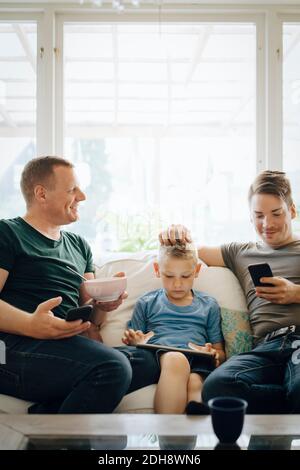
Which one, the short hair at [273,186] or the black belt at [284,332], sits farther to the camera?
the short hair at [273,186]

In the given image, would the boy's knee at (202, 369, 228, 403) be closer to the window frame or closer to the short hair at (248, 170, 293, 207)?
the short hair at (248, 170, 293, 207)

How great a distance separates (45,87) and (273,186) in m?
1.58

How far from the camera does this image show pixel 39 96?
2.91 meters

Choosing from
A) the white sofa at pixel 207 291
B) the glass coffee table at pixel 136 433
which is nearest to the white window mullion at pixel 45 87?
the white sofa at pixel 207 291

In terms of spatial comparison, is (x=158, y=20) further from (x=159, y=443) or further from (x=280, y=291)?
(x=159, y=443)

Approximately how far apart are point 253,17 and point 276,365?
2.18m

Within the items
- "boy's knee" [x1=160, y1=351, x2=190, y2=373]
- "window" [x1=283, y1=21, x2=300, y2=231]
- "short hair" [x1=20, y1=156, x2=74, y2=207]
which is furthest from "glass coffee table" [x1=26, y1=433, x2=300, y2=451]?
"window" [x1=283, y1=21, x2=300, y2=231]

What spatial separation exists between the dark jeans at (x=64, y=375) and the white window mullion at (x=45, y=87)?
150cm

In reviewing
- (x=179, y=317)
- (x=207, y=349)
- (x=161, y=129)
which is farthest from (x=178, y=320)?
(x=161, y=129)

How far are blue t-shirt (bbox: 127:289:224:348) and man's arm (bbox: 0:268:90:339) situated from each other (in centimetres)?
40

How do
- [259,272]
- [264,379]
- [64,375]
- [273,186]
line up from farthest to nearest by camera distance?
1. [273,186]
2. [259,272]
3. [264,379]
4. [64,375]

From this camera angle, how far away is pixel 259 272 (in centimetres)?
192

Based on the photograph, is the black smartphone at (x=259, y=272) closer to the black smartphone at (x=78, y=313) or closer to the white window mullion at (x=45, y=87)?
the black smartphone at (x=78, y=313)

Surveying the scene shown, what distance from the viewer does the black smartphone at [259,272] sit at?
6.23 feet
